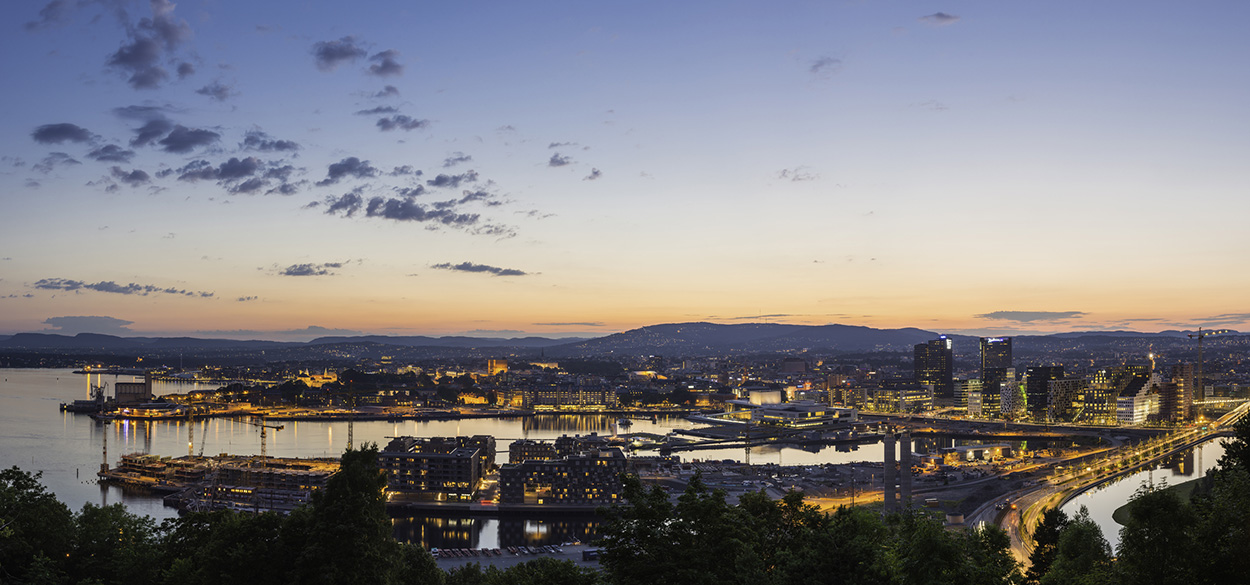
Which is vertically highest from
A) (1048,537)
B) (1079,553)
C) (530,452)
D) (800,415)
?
(1079,553)

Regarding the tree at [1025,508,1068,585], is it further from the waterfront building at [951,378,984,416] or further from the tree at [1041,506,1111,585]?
the waterfront building at [951,378,984,416]

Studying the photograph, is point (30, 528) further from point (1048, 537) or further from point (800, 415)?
point (800, 415)

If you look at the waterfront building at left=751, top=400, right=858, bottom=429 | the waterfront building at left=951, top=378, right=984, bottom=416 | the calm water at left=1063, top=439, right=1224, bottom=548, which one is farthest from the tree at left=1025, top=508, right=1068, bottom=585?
the waterfront building at left=951, top=378, right=984, bottom=416

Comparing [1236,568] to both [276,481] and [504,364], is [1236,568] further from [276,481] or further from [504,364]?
[504,364]

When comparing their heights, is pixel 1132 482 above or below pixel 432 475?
below

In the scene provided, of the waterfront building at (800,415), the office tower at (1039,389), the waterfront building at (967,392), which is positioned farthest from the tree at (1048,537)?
the waterfront building at (967,392)

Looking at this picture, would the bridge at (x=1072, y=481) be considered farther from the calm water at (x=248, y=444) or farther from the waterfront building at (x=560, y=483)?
the waterfront building at (x=560, y=483)

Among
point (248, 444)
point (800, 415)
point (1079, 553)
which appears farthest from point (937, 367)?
point (1079, 553)
